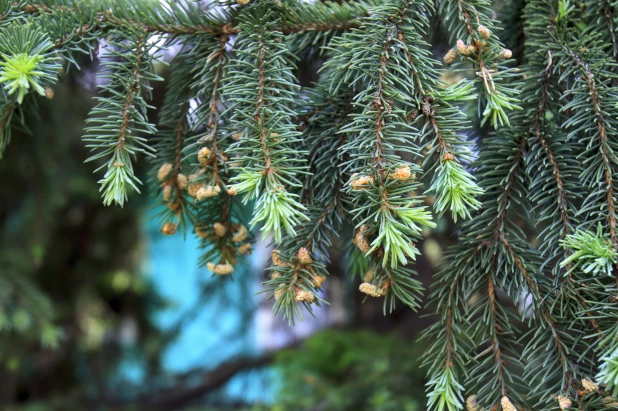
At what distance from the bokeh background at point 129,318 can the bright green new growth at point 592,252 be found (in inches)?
15.8

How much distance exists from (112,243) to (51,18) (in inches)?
56.3

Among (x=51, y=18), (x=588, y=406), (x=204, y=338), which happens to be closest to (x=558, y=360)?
(x=588, y=406)

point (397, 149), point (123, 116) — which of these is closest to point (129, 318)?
point (123, 116)

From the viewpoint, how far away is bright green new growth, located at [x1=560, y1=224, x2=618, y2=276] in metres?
0.40

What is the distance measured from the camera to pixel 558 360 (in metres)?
0.46

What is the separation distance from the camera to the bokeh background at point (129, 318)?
1095mm

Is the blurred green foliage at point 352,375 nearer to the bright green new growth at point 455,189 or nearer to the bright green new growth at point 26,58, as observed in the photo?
the bright green new growth at point 455,189

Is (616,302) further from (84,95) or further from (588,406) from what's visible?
(84,95)

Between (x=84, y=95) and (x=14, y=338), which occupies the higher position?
(x=84, y=95)

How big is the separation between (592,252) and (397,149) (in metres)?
0.18

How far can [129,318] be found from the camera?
6.63 ft

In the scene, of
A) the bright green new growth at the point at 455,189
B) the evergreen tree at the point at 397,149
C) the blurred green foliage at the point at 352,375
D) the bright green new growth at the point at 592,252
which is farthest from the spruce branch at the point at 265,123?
the blurred green foliage at the point at 352,375

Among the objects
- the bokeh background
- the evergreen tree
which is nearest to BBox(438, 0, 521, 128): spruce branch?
the evergreen tree

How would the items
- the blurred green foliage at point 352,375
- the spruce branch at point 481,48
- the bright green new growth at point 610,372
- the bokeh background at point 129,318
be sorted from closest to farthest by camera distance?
the bright green new growth at point 610,372, the spruce branch at point 481,48, the blurred green foliage at point 352,375, the bokeh background at point 129,318
